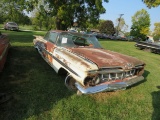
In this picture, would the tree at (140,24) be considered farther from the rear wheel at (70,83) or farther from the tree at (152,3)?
the rear wheel at (70,83)

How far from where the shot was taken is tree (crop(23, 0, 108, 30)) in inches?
632

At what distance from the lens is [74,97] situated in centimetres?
393

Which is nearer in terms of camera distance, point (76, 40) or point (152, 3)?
point (76, 40)

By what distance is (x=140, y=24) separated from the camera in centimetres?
4784

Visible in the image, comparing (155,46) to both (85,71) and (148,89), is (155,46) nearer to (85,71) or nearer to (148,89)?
(148,89)

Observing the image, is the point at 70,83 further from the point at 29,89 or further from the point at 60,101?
the point at 29,89

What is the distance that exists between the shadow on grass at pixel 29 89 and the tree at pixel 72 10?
11002 millimetres

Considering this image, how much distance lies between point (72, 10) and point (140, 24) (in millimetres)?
36266

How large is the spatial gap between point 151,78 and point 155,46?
1035cm

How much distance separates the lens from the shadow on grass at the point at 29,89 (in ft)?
10.5

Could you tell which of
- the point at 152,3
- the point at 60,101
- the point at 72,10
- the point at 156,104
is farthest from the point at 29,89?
the point at 152,3

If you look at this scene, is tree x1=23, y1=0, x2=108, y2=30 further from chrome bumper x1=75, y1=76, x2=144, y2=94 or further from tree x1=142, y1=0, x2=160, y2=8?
chrome bumper x1=75, y1=76, x2=144, y2=94

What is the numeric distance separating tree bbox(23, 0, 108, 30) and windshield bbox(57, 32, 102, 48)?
1059cm

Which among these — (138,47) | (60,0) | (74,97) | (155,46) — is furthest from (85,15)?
(74,97)
